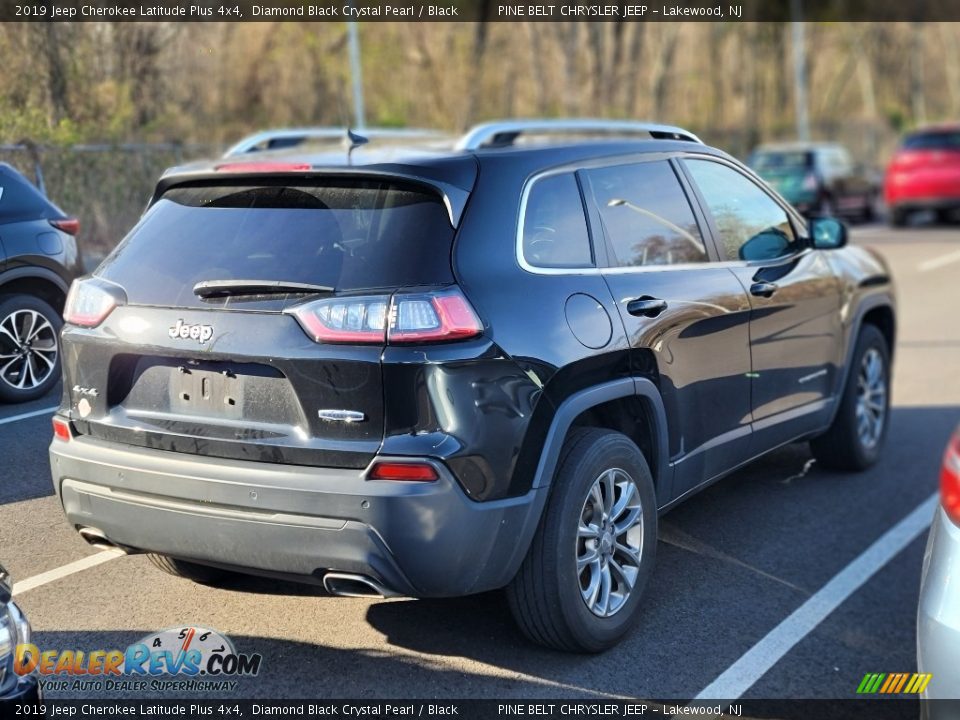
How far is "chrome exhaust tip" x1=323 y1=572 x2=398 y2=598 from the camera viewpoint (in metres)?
3.72

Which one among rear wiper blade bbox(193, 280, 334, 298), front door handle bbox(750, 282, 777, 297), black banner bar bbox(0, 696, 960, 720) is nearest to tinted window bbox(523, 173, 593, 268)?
rear wiper blade bbox(193, 280, 334, 298)

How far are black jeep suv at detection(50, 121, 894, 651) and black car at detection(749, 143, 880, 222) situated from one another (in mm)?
20641

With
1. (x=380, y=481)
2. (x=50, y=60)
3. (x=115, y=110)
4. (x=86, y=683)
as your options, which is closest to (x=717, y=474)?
(x=380, y=481)

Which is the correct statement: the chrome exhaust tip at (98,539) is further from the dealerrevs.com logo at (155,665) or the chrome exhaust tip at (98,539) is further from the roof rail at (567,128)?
the roof rail at (567,128)

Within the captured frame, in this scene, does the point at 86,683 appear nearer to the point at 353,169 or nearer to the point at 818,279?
the point at 353,169

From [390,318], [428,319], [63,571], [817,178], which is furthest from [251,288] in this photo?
[817,178]

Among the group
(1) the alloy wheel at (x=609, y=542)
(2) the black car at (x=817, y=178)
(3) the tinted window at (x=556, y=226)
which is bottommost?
(2) the black car at (x=817, y=178)

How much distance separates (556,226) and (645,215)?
64 cm

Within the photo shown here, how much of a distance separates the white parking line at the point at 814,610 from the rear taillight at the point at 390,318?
152cm

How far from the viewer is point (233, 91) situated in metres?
20.1

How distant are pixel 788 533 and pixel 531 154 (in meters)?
2.41

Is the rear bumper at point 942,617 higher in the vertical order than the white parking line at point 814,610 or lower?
higher

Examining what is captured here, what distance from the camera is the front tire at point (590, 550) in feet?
13.3

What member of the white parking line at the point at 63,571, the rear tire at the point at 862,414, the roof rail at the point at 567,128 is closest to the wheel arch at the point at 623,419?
the roof rail at the point at 567,128
